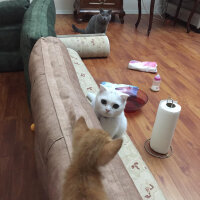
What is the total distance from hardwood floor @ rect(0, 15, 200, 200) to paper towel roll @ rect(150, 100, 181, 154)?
8 centimetres

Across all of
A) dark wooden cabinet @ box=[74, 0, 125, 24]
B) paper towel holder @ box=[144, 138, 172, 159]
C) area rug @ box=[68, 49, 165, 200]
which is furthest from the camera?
dark wooden cabinet @ box=[74, 0, 125, 24]

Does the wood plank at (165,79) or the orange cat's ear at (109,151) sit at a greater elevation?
the orange cat's ear at (109,151)

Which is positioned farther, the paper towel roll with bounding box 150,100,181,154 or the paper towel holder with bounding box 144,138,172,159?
the paper towel holder with bounding box 144,138,172,159

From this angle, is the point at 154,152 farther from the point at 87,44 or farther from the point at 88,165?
the point at 87,44

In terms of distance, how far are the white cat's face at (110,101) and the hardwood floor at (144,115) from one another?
1.51ft

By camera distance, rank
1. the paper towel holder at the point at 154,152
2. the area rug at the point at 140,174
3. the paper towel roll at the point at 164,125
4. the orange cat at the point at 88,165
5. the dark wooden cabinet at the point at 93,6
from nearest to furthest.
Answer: the orange cat at the point at 88,165 → the area rug at the point at 140,174 → the paper towel roll at the point at 164,125 → the paper towel holder at the point at 154,152 → the dark wooden cabinet at the point at 93,6

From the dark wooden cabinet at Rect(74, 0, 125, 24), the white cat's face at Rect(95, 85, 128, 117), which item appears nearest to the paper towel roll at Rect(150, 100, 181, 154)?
the white cat's face at Rect(95, 85, 128, 117)

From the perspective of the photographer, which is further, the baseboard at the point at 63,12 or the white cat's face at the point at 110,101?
the baseboard at the point at 63,12

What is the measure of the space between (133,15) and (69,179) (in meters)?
4.76

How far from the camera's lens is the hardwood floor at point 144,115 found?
1.24 m

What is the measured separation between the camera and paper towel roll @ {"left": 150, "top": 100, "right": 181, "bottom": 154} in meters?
1.21

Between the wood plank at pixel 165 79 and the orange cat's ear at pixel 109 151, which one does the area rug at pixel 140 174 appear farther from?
the orange cat's ear at pixel 109 151

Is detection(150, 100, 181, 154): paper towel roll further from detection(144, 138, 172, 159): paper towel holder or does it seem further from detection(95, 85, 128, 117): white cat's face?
detection(95, 85, 128, 117): white cat's face

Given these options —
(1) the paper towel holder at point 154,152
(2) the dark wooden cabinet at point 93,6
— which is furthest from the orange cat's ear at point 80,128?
(2) the dark wooden cabinet at point 93,6
